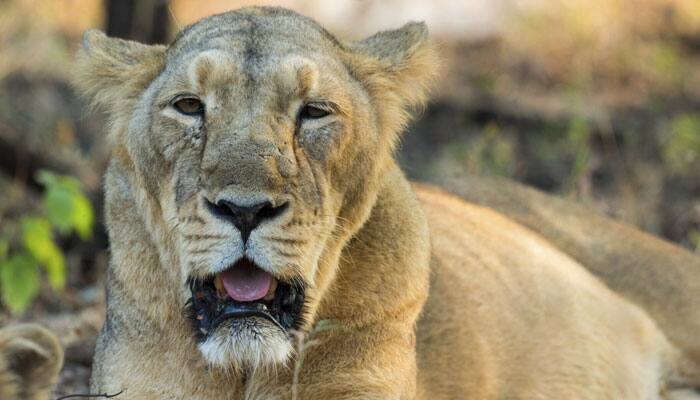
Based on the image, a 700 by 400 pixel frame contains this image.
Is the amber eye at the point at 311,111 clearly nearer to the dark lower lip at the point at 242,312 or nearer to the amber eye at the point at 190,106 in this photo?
the amber eye at the point at 190,106

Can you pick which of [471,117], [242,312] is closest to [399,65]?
[242,312]

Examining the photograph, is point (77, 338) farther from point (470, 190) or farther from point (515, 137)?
point (515, 137)

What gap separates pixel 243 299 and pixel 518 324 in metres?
1.73

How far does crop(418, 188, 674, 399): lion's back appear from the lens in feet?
14.6

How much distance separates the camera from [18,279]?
5.75 meters

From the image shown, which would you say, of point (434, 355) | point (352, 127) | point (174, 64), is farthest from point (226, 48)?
Result: point (434, 355)

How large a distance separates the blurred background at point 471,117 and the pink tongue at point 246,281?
6.20ft

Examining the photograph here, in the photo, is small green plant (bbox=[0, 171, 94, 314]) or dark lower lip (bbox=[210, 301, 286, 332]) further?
small green plant (bbox=[0, 171, 94, 314])

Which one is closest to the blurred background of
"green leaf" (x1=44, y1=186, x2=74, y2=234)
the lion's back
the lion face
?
"green leaf" (x1=44, y1=186, x2=74, y2=234)

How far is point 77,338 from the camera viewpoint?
5547mm

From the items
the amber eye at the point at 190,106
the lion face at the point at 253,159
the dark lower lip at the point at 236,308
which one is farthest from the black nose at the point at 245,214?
Answer: the amber eye at the point at 190,106

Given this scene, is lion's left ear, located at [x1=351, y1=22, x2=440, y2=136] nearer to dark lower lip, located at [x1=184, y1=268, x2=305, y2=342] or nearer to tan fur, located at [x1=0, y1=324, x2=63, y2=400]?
dark lower lip, located at [x1=184, y1=268, x2=305, y2=342]

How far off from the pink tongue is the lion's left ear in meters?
0.87

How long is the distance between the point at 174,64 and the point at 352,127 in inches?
22.5
